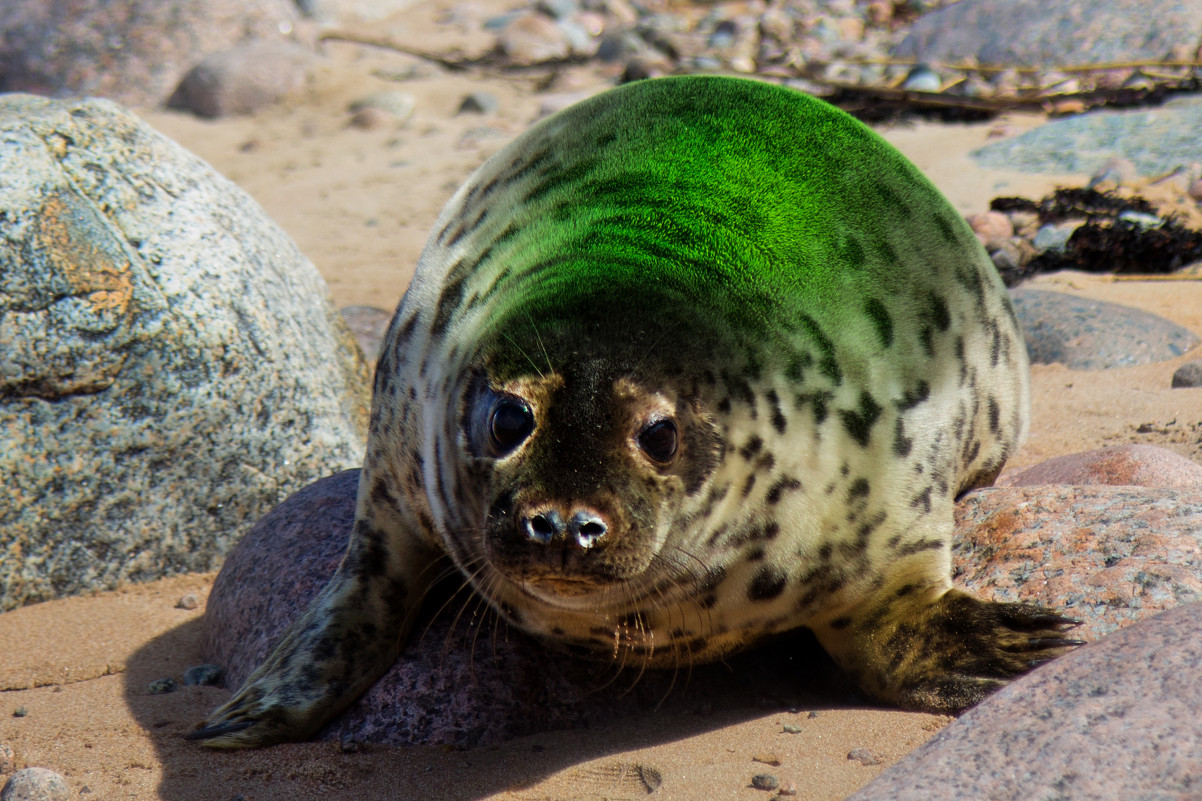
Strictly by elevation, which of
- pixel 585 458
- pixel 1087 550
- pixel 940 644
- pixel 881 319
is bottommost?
pixel 940 644

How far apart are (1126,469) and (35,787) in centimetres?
297

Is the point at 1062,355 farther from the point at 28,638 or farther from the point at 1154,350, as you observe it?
the point at 28,638

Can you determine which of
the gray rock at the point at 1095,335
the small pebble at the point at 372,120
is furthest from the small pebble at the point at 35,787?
the small pebble at the point at 372,120

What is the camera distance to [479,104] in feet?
36.4

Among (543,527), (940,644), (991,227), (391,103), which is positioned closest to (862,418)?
(940,644)

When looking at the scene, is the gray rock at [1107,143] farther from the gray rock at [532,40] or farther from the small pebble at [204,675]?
the small pebble at [204,675]

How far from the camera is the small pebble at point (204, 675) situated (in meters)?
3.59

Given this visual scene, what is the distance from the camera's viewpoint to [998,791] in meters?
2.00

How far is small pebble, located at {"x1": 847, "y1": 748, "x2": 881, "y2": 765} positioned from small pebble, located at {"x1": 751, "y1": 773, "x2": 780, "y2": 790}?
0.18 m

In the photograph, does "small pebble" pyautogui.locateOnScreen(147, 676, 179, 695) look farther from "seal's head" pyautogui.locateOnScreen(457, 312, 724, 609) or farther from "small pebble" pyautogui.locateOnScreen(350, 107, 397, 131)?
"small pebble" pyautogui.locateOnScreen(350, 107, 397, 131)

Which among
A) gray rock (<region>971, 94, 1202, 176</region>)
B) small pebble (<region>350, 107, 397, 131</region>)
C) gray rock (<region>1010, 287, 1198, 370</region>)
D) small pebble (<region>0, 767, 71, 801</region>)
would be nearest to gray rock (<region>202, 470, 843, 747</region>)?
small pebble (<region>0, 767, 71, 801</region>)

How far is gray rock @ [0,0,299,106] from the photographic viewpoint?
459 inches

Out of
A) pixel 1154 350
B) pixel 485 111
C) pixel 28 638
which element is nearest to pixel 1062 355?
pixel 1154 350

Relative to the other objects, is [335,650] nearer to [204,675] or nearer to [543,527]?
[204,675]
